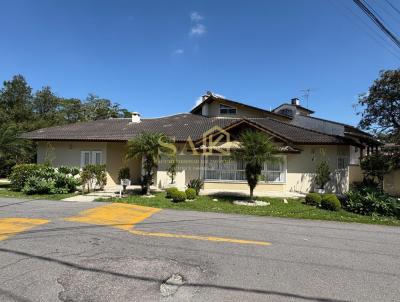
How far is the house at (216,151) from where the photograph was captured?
18.8 meters

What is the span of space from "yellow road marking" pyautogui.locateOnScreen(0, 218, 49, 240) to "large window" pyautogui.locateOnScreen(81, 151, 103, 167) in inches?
435

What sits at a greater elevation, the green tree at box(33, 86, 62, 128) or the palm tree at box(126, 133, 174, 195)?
the green tree at box(33, 86, 62, 128)

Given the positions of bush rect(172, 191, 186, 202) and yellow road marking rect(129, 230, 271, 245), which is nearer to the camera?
yellow road marking rect(129, 230, 271, 245)

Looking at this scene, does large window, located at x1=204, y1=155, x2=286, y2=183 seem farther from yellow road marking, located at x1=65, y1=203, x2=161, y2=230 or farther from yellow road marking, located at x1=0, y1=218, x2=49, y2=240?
yellow road marking, located at x1=0, y1=218, x2=49, y2=240

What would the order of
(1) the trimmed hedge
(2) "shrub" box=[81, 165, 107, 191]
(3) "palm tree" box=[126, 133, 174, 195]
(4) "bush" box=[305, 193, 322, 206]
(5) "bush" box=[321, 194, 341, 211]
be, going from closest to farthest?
(5) "bush" box=[321, 194, 341, 211], (4) "bush" box=[305, 193, 322, 206], (3) "palm tree" box=[126, 133, 174, 195], (1) the trimmed hedge, (2) "shrub" box=[81, 165, 107, 191]

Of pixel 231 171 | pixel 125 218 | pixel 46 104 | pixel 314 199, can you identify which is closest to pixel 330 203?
pixel 314 199

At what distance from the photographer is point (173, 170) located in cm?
1906

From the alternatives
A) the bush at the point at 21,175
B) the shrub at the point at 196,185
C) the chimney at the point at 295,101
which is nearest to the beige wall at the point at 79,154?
the bush at the point at 21,175

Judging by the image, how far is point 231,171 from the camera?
19.2m

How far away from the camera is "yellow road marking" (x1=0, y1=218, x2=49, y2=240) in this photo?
7.96m

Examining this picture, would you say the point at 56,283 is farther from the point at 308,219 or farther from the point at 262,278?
the point at 308,219

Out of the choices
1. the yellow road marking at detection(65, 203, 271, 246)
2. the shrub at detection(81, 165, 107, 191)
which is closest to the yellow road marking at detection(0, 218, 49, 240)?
the yellow road marking at detection(65, 203, 271, 246)

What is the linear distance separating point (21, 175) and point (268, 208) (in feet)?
44.5

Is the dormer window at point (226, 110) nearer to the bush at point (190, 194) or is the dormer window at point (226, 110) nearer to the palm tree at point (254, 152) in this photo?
the palm tree at point (254, 152)
